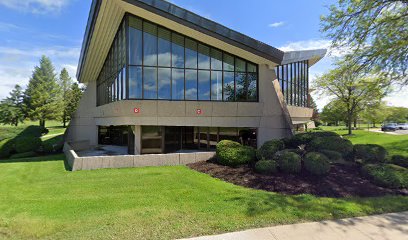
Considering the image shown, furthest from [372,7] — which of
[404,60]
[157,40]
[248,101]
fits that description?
[157,40]

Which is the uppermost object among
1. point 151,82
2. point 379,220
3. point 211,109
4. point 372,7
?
point 372,7

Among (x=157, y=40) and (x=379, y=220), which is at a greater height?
(x=157, y=40)

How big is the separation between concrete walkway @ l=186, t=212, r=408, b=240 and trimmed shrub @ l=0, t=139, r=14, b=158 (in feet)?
69.8

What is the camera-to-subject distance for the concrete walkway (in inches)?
184

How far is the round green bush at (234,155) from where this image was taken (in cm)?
1080

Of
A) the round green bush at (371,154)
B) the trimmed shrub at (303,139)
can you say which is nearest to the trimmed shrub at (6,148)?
the trimmed shrub at (303,139)

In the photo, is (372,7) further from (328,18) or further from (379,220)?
(379,220)

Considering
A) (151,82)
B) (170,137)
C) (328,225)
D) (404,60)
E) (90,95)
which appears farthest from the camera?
(90,95)

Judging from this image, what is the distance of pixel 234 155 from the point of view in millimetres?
10898

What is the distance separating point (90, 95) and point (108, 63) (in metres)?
7.36

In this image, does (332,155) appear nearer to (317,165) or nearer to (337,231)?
(317,165)

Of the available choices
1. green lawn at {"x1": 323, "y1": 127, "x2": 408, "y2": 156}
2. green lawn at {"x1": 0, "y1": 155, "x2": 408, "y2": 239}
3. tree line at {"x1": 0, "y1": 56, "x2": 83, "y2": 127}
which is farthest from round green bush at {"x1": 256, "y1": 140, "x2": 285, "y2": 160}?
tree line at {"x1": 0, "y1": 56, "x2": 83, "y2": 127}

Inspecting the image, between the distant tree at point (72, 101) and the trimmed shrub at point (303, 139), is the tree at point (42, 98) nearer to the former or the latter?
the distant tree at point (72, 101)

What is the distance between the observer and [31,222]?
17.3 ft
